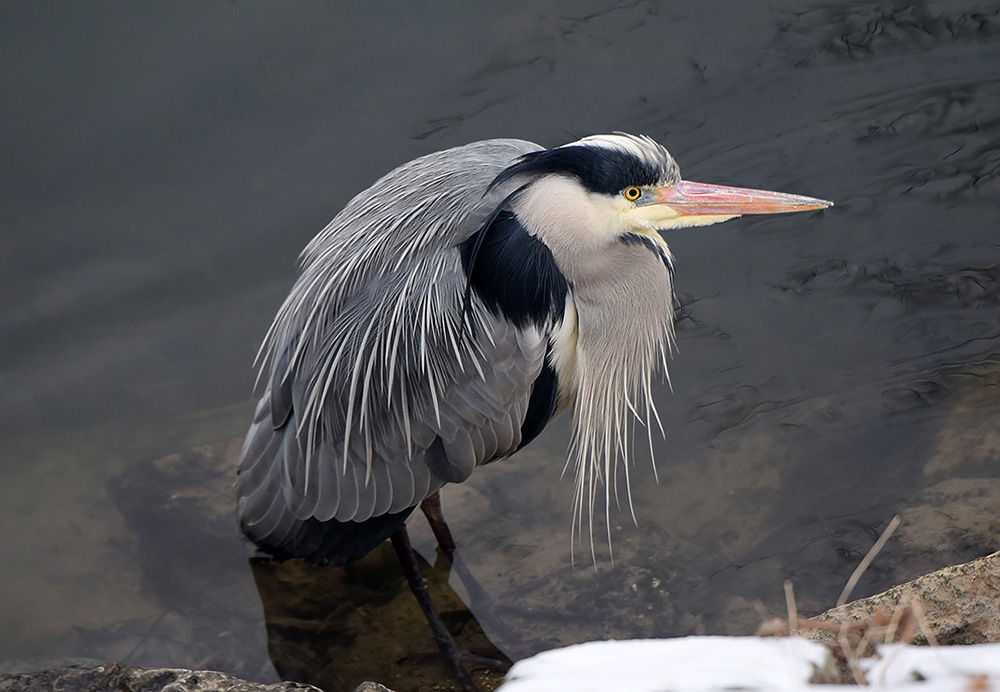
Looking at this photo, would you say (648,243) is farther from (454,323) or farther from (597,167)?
(454,323)

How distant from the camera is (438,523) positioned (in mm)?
4090

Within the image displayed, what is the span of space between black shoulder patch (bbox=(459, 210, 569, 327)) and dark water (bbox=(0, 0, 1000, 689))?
48.4 inches

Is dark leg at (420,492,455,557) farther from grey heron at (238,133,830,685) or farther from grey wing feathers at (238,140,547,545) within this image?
grey wing feathers at (238,140,547,545)

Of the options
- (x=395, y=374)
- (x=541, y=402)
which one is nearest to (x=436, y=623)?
(x=541, y=402)

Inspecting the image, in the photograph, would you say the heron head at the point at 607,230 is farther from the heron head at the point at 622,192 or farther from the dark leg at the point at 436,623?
the dark leg at the point at 436,623

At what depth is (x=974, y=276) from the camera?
484 centimetres

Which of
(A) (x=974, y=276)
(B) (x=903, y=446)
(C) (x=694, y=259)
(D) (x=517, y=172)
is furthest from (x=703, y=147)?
(D) (x=517, y=172)

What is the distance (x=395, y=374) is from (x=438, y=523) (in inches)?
36.8

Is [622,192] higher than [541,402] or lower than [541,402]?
higher

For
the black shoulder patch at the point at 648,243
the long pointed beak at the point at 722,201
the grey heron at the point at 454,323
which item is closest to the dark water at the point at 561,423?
the grey heron at the point at 454,323

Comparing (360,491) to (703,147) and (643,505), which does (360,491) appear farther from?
(703,147)

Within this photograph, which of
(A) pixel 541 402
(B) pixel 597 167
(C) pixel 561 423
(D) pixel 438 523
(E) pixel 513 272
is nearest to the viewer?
(B) pixel 597 167

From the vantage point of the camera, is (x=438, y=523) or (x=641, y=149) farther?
(x=438, y=523)

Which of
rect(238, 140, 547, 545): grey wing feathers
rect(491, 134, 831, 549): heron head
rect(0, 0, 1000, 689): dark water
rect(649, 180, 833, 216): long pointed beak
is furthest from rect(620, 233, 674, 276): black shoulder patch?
rect(0, 0, 1000, 689): dark water
